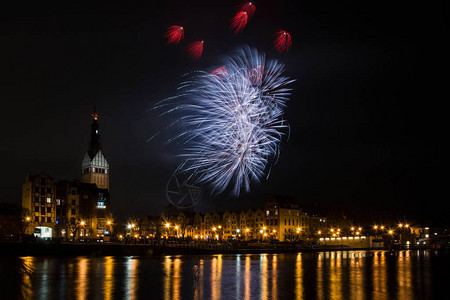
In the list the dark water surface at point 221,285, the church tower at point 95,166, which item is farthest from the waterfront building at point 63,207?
the dark water surface at point 221,285

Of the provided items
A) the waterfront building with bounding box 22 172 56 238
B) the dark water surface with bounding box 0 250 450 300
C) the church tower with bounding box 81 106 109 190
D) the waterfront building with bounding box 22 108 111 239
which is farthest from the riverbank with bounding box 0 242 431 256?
the church tower with bounding box 81 106 109 190

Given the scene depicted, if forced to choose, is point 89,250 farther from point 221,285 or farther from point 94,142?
point 94,142

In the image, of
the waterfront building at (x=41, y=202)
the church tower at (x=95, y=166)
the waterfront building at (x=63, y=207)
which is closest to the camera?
the waterfront building at (x=41, y=202)

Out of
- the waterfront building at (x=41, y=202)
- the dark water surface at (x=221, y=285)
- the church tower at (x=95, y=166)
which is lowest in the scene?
the dark water surface at (x=221, y=285)

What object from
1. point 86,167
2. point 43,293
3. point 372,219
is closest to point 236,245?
point 43,293

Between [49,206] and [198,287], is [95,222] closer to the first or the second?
[49,206]

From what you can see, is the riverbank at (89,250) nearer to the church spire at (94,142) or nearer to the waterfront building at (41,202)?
the waterfront building at (41,202)

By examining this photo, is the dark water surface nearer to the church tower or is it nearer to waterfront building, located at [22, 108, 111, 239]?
waterfront building, located at [22, 108, 111, 239]

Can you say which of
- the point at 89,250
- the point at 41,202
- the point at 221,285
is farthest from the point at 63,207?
the point at 221,285

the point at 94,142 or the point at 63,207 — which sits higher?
the point at 94,142
